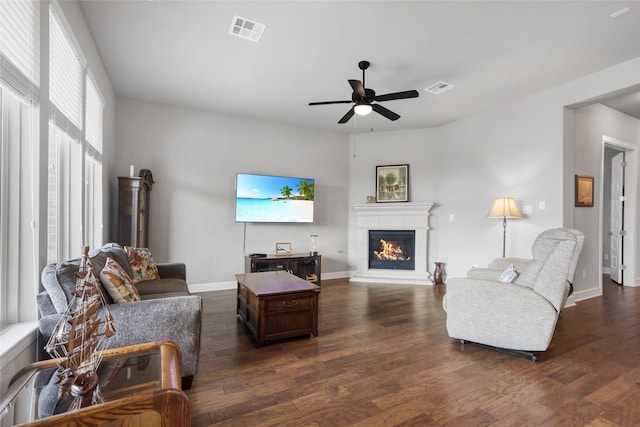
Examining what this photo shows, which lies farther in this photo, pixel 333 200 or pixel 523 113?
pixel 333 200

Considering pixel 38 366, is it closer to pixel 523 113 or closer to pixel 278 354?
pixel 278 354

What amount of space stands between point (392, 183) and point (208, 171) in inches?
132

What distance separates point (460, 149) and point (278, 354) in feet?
15.0

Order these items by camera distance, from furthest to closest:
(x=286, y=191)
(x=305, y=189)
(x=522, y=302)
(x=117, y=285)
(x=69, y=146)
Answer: (x=305, y=189)
(x=286, y=191)
(x=69, y=146)
(x=522, y=302)
(x=117, y=285)

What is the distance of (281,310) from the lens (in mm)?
2805

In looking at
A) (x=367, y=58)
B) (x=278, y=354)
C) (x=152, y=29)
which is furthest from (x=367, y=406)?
(x=152, y=29)

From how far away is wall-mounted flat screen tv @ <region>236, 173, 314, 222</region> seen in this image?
195 inches

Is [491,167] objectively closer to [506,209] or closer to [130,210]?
[506,209]

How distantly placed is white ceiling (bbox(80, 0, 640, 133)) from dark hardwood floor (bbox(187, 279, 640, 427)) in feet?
9.44

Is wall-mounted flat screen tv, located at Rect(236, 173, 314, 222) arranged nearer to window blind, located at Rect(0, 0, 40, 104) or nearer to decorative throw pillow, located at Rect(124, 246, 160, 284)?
decorative throw pillow, located at Rect(124, 246, 160, 284)

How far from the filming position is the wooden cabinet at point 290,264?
4.72m

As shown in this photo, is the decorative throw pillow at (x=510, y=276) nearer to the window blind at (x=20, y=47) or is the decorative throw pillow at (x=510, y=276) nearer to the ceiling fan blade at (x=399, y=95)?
the ceiling fan blade at (x=399, y=95)

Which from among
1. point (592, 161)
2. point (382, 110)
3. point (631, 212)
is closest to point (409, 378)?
point (382, 110)

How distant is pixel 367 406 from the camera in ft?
6.12
